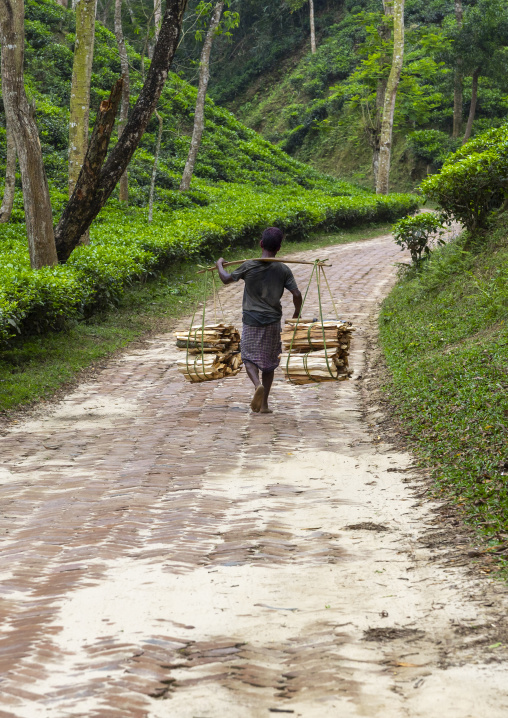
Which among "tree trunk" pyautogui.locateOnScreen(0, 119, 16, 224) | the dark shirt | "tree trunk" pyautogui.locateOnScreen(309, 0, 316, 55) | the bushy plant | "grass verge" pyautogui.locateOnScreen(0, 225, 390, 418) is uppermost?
"tree trunk" pyautogui.locateOnScreen(309, 0, 316, 55)

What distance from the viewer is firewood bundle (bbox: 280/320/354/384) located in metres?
7.56

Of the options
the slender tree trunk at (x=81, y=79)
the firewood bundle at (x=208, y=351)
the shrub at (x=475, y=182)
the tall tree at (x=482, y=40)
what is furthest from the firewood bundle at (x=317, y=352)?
the tall tree at (x=482, y=40)

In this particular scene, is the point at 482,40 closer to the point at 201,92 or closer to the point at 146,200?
the point at 201,92

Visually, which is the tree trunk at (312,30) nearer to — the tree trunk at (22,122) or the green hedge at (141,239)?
the green hedge at (141,239)

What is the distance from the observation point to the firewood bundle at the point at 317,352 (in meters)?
7.56

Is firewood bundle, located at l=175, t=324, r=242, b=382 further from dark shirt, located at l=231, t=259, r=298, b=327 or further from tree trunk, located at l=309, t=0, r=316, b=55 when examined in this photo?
tree trunk, located at l=309, t=0, r=316, b=55

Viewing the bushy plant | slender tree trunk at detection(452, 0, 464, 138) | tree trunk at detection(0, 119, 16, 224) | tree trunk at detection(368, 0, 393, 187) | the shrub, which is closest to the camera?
the shrub

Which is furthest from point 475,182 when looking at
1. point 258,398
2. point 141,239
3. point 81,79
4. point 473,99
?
point 473,99

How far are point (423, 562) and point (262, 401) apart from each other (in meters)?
4.04

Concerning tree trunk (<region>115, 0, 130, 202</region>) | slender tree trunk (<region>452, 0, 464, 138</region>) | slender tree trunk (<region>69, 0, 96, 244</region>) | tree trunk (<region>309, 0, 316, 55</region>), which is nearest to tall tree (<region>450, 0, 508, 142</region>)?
slender tree trunk (<region>452, 0, 464, 138</region>)

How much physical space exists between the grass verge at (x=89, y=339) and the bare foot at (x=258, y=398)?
2.62 metres

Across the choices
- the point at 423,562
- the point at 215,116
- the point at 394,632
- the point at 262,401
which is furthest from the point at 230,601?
the point at 215,116

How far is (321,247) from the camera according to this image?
2177cm

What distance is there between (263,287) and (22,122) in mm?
5107
